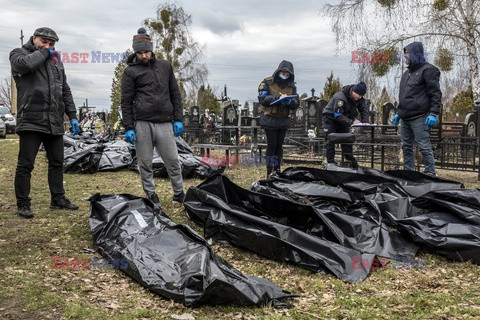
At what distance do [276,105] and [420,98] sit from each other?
6.61ft

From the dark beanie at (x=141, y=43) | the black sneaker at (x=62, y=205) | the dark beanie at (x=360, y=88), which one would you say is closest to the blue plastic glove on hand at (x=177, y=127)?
the dark beanie at (x=141, y=43)

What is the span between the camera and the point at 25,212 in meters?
4.81

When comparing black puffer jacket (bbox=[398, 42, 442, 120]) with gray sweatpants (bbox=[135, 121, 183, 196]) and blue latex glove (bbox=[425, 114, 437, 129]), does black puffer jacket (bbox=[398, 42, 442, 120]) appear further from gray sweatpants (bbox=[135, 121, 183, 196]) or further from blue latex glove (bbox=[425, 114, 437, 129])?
gray sweatpants (bbox=[135, 121, 183, 196])

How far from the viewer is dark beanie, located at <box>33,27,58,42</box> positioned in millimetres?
4719

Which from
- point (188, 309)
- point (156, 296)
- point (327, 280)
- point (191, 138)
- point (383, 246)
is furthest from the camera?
point (191, 138)

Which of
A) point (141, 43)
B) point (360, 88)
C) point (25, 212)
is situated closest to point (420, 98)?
point (360, 88)

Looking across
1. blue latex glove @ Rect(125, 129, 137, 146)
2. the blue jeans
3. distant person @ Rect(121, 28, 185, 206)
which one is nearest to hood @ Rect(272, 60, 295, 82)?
the blue jeans

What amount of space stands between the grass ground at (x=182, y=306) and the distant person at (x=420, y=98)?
2667 mm

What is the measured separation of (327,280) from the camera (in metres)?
3.43

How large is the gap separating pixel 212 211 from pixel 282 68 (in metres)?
3.13

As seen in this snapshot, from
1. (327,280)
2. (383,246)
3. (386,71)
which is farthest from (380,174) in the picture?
(386,71)

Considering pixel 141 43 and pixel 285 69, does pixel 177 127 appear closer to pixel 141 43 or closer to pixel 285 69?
pixel 141 43

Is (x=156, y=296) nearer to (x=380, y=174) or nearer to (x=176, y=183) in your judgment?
(x=176, y=183)

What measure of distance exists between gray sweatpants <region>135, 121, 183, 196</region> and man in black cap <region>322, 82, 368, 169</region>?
10.7 feet
